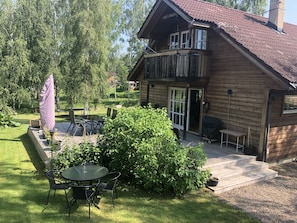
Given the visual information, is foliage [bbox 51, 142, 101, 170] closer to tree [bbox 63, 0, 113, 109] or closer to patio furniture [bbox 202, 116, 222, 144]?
patio furniture [bbox 202, 116, 222, 144]

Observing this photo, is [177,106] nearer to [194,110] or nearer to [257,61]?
[194,110]

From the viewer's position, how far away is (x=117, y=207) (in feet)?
18.0

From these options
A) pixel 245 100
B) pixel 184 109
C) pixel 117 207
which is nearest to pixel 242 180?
pixel 245 100

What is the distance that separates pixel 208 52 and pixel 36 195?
A: 7.83 metres

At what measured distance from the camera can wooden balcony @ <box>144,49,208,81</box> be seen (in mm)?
9992

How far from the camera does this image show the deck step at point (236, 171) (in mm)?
6898

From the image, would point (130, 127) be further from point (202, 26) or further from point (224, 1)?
point (224, 1)

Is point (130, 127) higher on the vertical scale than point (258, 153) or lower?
higher

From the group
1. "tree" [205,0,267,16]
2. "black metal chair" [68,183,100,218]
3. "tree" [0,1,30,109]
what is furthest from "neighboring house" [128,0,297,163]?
"tree" [205,0,267,16]

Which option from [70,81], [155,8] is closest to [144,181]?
[155,8]

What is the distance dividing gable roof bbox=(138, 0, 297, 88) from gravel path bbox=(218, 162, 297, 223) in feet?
9.22

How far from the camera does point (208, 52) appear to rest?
10266mm

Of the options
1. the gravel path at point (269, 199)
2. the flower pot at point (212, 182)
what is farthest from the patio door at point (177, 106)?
the flower pot at point (212, 182)

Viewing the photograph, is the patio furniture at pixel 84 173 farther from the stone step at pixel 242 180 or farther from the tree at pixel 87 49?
the tree at pixel 87 49
